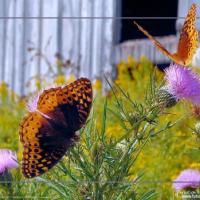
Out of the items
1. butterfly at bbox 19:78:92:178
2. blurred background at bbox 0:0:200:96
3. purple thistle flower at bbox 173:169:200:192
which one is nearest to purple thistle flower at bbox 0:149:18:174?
butterfly at bbox 19:78:92:178

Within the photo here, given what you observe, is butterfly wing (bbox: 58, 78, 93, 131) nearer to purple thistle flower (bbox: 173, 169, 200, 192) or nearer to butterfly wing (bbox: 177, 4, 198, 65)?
butterfly wing (bbox: 177, 4, 198, 65)

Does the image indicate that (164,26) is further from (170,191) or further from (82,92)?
(82,92)

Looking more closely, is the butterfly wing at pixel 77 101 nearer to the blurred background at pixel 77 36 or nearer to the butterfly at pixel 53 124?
the butterfly at pixel 53 124

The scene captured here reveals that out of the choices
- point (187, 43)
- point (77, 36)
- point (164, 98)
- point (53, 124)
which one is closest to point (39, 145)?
point (53, 124)

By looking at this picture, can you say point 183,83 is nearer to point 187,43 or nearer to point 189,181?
point 187,43

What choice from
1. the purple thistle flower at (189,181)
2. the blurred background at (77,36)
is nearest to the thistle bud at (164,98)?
the purple thistle flower at (189,181)

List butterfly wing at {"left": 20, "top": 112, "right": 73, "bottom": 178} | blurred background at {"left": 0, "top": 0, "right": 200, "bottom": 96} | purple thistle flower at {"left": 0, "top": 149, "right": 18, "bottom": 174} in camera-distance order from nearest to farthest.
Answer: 1. butterfly wing at {"left": 20, "top": 112, "right": 73, "bottom": 178}
2. purple thistle flower at {"left": 0, "top": 149, "right": 18, "bottom": 174}
3. blurred background at {"left": 0, "top": 0, "right": 200, "bottom": 96}
